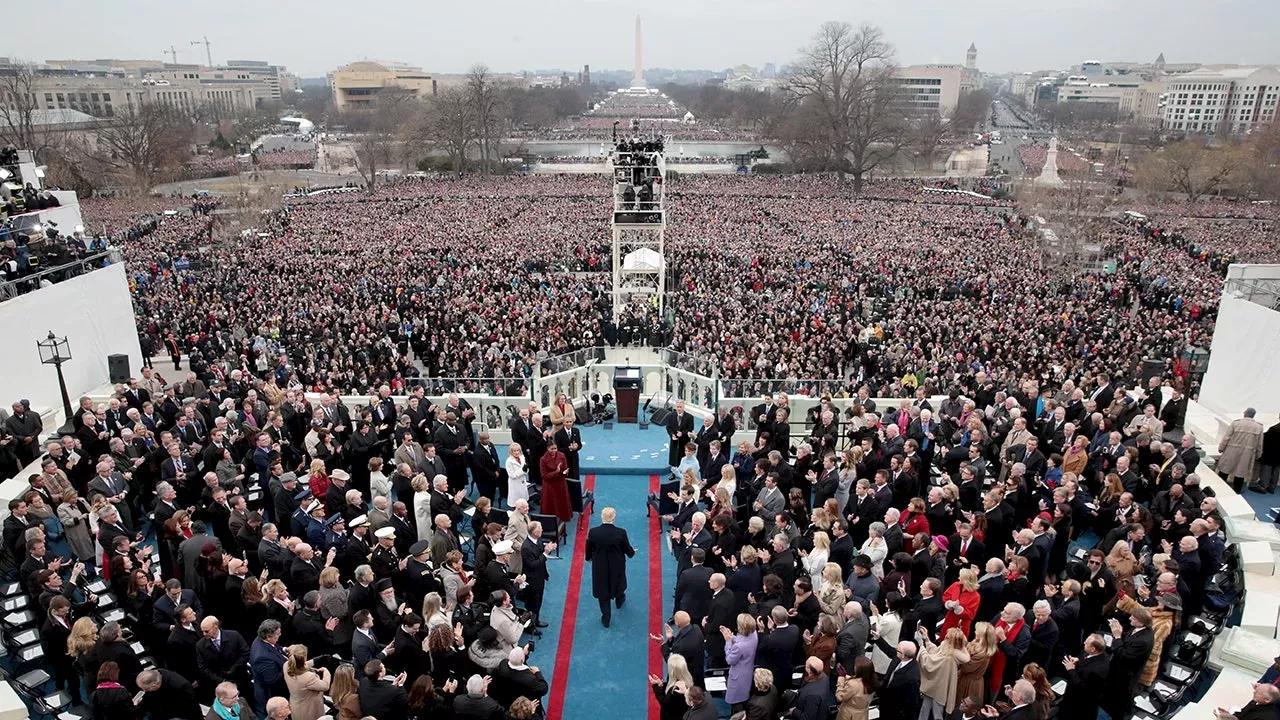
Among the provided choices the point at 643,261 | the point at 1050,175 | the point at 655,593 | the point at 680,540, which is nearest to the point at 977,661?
the point at 680,540

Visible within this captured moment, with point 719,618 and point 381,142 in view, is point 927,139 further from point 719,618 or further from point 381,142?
point 719,618

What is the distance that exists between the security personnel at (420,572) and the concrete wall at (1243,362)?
12.3 meters

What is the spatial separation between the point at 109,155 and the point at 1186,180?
7961 centimetres

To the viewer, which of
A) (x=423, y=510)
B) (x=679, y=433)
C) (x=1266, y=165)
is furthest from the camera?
(x=1266, y=165)

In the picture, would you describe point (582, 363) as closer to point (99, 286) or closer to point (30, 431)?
point (30, 431)

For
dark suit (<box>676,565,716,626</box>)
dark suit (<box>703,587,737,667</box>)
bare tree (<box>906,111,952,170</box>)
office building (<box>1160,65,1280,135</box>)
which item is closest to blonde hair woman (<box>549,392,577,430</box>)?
dark suit (<box>676,565,716,626</box>)

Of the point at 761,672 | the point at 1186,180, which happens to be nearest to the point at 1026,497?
the point at 761,672

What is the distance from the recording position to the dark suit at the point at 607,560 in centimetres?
738

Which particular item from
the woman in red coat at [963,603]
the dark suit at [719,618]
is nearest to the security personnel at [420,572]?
the dark suit at [719,618]

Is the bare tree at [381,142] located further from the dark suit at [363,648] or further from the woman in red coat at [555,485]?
the dark suit at [363,648]

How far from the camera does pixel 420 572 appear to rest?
6.59 metres

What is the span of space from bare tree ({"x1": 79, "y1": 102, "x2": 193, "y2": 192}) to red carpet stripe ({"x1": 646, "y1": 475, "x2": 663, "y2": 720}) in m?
56.4

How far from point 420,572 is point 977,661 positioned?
14.7ft

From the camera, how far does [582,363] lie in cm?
1405
